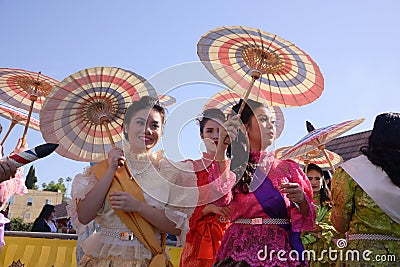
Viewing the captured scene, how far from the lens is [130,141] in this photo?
9.66ft

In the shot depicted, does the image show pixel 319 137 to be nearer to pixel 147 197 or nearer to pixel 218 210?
pixel 218 210

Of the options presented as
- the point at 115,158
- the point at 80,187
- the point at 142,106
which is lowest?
the point at 80,187

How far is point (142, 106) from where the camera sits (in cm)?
294

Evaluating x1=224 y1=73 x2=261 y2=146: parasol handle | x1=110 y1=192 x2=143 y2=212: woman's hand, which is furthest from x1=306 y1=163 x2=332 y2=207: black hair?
x1=110 y1=192 x2=143 y2=212: woman's hand

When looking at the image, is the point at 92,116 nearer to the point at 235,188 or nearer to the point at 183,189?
the point at 183,189

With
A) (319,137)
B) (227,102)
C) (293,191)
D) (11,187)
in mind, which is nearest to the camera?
(293,191)

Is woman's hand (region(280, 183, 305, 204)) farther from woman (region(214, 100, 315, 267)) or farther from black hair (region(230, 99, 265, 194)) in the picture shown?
black hair (region(230, 99, 265, 194))

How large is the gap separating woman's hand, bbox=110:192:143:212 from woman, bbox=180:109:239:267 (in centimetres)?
60

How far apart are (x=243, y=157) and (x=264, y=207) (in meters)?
0.38

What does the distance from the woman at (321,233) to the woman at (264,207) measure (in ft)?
7.37

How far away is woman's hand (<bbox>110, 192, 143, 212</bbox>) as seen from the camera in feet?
8.70

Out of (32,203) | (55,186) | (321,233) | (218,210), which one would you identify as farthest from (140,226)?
(55,186)

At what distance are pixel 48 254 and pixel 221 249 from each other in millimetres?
3278

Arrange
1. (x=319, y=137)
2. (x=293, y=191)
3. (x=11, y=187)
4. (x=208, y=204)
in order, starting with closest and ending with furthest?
1. (x=293, y=191)
2. (x=208, y=204)
3. (x=11, y=187)
4. (x=319, y=137)
